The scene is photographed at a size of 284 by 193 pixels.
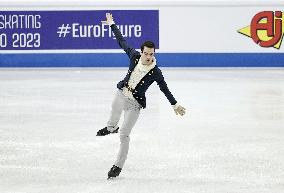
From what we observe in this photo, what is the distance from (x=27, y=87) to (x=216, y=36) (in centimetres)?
591

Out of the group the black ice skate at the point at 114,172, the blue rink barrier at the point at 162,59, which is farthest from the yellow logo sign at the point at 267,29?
the black ice skate at the point at 114,172

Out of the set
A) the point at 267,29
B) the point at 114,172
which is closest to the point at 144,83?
the point at 114,172

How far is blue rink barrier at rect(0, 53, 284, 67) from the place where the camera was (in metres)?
15.8

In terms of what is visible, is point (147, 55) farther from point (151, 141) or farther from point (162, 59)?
point (162, 59)

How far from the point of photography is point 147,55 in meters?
4.59

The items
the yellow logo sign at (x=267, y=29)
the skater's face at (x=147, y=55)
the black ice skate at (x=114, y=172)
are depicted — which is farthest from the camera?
the yellow logo sign at (x=267, y=29)

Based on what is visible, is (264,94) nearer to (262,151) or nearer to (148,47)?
(262,151)

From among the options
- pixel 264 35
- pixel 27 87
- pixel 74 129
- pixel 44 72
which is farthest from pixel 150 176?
pixel 264 35

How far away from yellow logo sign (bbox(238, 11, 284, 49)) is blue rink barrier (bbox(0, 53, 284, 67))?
1.05 feet

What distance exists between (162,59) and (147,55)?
36.7 ft

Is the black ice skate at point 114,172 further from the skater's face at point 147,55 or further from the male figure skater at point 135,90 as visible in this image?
the skater's face at point 147,55

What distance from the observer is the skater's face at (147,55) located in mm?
4554

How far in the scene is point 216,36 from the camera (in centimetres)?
1590

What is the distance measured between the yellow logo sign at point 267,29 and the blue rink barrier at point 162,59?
0.32m
